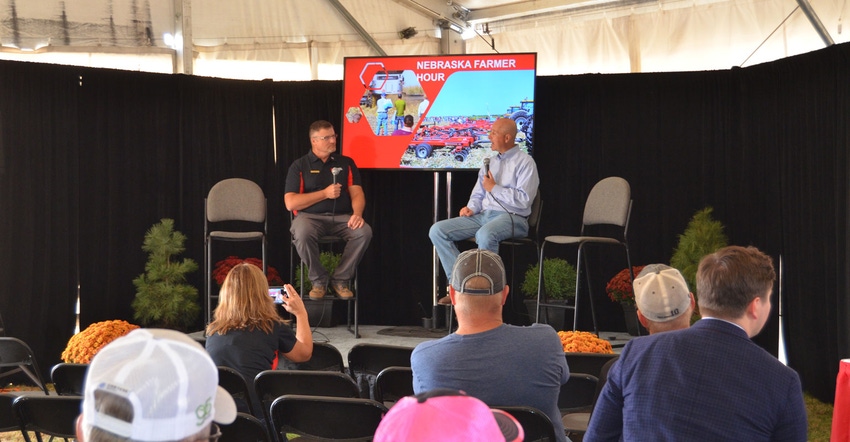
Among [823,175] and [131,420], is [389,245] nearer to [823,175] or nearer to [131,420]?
[823,175]

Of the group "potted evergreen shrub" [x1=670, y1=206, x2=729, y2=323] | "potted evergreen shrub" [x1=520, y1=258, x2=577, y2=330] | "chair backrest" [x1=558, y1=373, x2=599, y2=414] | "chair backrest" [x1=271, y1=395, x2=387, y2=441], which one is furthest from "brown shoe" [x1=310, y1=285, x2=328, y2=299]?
"chair backrest" [x1=271, y1=395, x2=387, y2=441]

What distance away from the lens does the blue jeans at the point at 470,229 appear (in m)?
5.99

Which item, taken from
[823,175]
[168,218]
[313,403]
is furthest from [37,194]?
[823,175]

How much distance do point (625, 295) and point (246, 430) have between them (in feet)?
15.1

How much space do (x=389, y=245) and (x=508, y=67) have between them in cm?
203

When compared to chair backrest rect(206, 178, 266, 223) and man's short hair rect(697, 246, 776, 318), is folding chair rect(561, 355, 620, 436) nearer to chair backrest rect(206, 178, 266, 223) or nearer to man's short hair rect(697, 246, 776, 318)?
man's short hair rect(697, 246, 776, 318)

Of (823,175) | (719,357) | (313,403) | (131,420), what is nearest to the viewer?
(131,420)

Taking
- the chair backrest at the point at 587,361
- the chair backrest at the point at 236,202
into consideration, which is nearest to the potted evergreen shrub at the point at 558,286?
the chair backrest at the point at 236,202

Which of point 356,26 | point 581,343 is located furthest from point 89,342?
point 356,26

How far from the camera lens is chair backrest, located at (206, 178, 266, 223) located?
676 centimetres

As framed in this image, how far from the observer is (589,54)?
7758 mm

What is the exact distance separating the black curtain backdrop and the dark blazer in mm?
3852

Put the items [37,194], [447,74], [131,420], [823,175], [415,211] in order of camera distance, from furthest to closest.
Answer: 1. [415,211]
2. [447,74]
3. [37,194]
4. [823,175]
5. [131,420]

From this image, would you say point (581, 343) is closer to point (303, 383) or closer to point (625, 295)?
point (303, 383)
